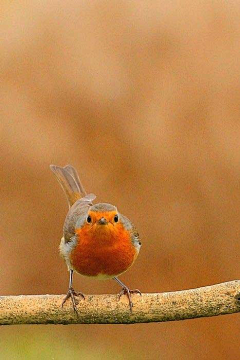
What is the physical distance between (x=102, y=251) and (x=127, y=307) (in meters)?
0.19

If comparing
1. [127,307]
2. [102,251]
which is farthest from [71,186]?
[127,307]

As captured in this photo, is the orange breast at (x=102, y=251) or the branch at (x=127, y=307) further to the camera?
the orange breast at (x=102, y=251)

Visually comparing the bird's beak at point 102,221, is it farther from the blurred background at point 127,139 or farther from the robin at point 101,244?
the blurred background at point 127,139

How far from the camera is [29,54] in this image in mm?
2719

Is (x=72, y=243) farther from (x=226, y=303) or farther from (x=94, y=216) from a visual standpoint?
(x=226, y=303)

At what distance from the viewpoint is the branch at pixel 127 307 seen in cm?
135

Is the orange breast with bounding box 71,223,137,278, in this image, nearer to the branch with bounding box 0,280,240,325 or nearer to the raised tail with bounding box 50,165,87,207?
the branch with bounding box 0,280,240,325

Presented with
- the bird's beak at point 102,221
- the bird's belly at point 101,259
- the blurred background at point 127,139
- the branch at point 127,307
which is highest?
the blurred background at point 127,139

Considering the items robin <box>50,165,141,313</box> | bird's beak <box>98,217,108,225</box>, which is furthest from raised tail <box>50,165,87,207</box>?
bird's beak <box>98,217,108,225</box>

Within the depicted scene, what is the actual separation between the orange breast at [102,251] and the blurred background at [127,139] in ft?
3.60

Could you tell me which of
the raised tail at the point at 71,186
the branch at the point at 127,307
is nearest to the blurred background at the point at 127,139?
the raised tail at the point at 71,186

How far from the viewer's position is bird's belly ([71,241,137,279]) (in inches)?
62.4

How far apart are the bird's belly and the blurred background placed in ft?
3.58

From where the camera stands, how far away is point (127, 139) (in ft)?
8.97
